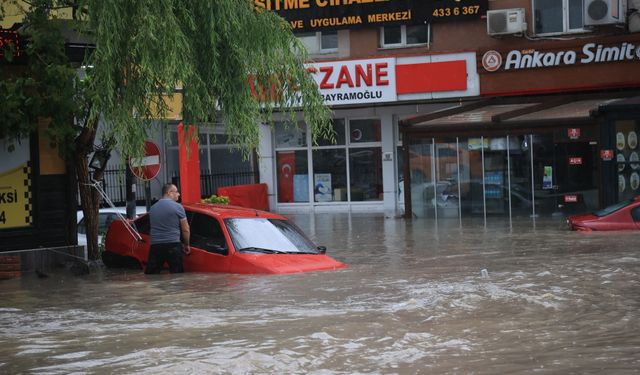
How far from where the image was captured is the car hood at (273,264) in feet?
43.0

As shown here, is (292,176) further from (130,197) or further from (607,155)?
(130,197)

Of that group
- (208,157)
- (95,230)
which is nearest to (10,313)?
(95,230)

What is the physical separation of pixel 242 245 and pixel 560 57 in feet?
51.2

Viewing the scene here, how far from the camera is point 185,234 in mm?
13945

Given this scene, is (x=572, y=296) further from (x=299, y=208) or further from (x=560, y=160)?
(x=299, y=208)

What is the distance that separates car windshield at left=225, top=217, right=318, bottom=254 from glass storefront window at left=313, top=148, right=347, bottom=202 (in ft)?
53.8

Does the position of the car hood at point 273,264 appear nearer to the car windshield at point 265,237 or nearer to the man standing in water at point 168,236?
the car windshield at point 265,237

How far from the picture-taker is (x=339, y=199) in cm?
3098

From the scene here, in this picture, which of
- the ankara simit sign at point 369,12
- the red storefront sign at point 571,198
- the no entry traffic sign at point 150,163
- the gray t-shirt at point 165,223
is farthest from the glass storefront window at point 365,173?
the gray t-shirt at point 165,223

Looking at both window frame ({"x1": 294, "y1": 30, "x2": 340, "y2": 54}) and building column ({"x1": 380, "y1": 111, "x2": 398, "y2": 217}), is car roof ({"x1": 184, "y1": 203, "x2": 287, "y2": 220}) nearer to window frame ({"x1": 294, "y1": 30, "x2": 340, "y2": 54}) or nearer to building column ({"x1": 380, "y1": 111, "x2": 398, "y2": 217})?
window frame ({"x1": 294, "y1": 30, "x2": 340, "y2": 54})

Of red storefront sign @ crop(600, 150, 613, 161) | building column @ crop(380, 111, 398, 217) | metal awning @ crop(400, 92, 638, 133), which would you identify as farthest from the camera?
building column @ crop(380, 111, 398, 217)

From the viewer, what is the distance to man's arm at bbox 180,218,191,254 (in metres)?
13.8

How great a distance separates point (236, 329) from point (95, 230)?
7294mm

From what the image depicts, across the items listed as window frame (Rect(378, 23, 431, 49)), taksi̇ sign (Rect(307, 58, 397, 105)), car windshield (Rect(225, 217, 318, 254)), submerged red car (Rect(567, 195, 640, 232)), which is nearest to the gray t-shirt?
car windshield (Rect(225, 217, 318, 254))
